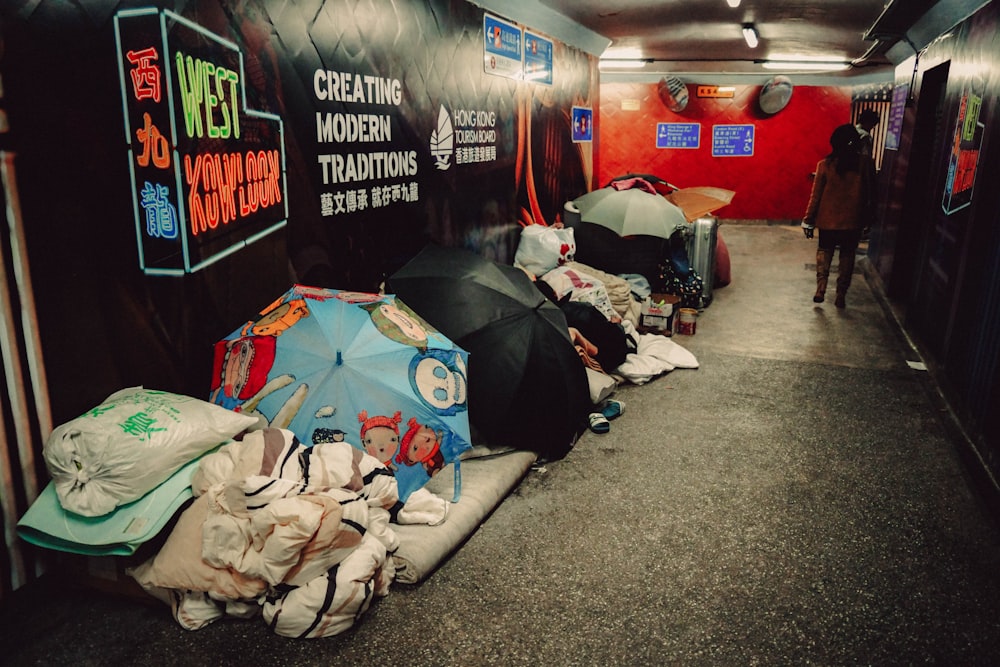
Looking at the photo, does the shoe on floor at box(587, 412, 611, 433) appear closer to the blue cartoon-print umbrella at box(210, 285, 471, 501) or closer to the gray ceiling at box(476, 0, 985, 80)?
the blue cartoon-print umbrella at box(210, 285, 471, 501)

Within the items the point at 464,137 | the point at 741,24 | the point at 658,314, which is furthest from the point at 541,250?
A: the point at 741,24

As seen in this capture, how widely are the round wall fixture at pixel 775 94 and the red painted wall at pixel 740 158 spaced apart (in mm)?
135

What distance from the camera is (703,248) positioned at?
7680 millimetres

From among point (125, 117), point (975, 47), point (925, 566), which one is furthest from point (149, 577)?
point (975, 47)

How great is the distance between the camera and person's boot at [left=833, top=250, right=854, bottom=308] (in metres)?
7.38

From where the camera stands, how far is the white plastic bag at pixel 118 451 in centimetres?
239

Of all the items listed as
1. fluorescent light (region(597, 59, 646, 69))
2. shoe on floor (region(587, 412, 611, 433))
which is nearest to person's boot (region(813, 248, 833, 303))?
shoe on floor (region(587, 412, 611, 433))

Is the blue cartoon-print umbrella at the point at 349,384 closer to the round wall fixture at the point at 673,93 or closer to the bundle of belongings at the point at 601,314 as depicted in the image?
the bundle of belongings at the point at 601,314

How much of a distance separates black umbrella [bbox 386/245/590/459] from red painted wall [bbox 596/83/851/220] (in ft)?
32.7

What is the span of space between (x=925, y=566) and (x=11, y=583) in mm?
3579

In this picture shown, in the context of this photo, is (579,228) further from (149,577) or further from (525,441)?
(149,577)

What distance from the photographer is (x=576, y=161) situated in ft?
28.8

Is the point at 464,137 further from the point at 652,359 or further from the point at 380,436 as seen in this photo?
the point at 380,436

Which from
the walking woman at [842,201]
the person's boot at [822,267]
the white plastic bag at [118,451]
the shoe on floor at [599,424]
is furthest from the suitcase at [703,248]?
the white plastic bag at [118,451]
